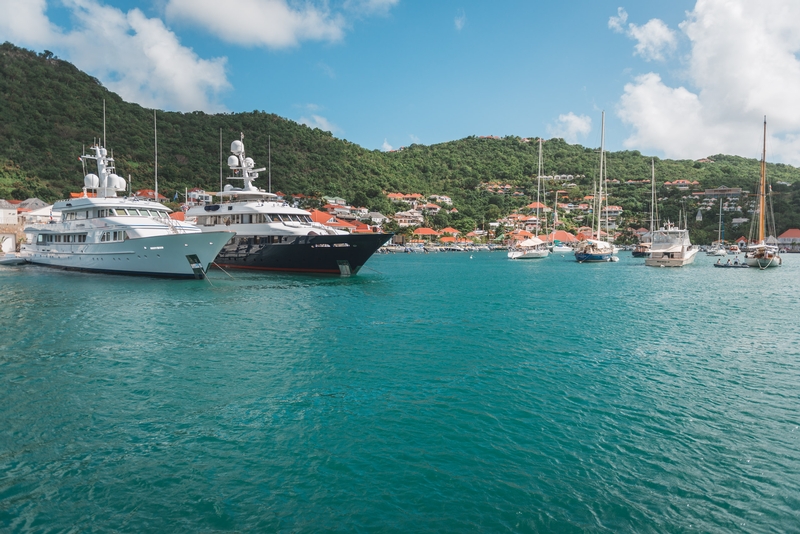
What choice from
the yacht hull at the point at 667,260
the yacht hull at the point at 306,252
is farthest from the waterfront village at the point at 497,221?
the yacht hull at the point at 306,252

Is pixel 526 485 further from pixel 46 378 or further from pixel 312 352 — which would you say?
pixel 46 378

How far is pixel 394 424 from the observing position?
9.05m

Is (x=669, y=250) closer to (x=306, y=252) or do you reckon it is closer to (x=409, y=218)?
(x=306, y=252)

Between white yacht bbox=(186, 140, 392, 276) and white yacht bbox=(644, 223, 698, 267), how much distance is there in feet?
127

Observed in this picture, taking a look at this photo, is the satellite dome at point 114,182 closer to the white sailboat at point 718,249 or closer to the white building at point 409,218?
the white sailboat at point 718,249

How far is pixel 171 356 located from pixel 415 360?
7.35 meters

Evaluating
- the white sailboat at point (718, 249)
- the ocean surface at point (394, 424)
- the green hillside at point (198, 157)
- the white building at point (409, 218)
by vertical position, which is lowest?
Result: the ocean surface at point (394, 424)

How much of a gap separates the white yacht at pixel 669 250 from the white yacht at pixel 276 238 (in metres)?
38.6

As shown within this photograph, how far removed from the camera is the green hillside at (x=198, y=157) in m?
90.0

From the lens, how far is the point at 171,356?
13.7 meters

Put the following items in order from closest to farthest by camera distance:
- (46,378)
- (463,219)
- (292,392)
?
(292,392), (46,378), (463,219)

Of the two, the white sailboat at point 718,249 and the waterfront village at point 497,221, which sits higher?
the waterfront village at point 497,221

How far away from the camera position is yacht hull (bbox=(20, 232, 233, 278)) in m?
30.8

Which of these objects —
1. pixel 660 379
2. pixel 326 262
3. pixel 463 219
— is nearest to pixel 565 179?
pixel 463 219
